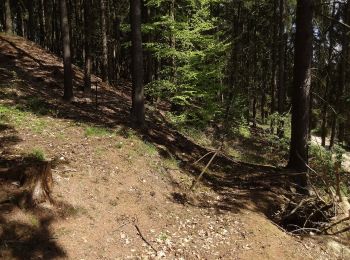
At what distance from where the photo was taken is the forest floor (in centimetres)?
841

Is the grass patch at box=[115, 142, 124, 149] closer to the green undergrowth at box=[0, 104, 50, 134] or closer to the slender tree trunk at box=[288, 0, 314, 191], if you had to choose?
the green undergrowth at box=[0, 104, 50, 134]

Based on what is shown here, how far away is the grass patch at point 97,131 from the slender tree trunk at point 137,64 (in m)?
1.50

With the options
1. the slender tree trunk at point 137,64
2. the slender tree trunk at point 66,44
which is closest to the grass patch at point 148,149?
the slender tree trunk at point 137,64

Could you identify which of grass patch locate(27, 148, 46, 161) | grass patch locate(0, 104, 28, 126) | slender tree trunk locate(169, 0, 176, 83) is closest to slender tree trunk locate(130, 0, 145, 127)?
slender tree trunk locate(169, 0, 176, 83)

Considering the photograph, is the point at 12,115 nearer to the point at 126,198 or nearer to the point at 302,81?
the point at 126,198

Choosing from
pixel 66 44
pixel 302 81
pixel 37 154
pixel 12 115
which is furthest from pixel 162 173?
pixel 66 44

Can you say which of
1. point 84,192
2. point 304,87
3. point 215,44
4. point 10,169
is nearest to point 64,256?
point 84,192

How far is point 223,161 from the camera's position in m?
15.9

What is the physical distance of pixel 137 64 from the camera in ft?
47.8

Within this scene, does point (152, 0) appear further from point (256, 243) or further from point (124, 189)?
point (256, 243)

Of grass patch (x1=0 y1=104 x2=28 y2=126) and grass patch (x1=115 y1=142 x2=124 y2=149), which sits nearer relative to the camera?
grass patch (x1=115 y1=142 x2=124 y2=149)

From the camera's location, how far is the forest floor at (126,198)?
841 centimetres

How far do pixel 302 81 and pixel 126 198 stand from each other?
6766 millimetres

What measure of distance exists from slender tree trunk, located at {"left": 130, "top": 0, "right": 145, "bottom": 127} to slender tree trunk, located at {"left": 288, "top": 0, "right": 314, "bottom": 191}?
5756 mm
